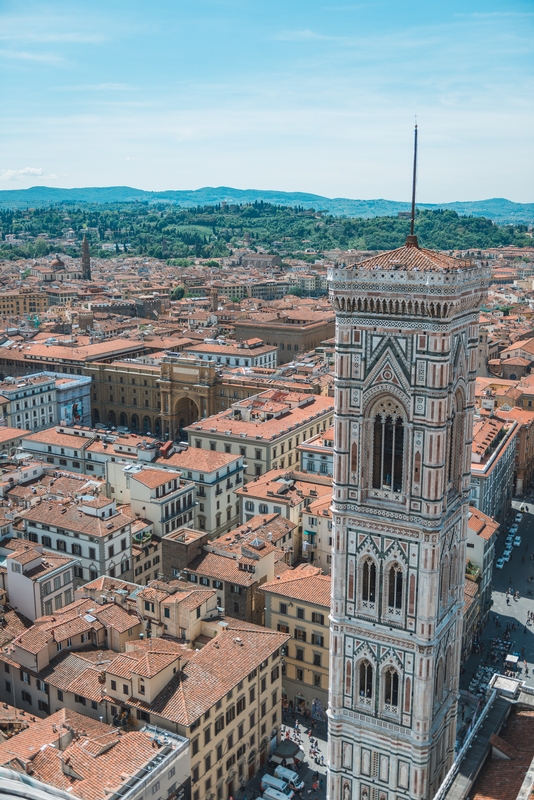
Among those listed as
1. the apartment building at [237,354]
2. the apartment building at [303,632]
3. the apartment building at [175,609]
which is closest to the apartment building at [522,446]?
the apartment building at [237,354]

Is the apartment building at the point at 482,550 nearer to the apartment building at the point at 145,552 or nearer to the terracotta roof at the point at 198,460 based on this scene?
the terracotta roof at the point at 198,460

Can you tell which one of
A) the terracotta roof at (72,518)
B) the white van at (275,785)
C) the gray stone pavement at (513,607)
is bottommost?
the gray stone pavement at (513,607)

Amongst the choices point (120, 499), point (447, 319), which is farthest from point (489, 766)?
point (120, 499)

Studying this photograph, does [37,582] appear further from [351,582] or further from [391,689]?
[391,689]

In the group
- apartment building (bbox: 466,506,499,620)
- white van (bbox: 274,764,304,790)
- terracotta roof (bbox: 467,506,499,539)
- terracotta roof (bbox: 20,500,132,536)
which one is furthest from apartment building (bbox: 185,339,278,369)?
white van (bbox: 274,764,304,790)

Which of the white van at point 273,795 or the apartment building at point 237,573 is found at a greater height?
the apartment building at point 237,573

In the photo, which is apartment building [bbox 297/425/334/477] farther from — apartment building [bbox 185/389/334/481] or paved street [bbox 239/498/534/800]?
paved street [bbox 239/498/534/800]

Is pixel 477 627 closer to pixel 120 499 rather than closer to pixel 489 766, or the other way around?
pixel 120 499
